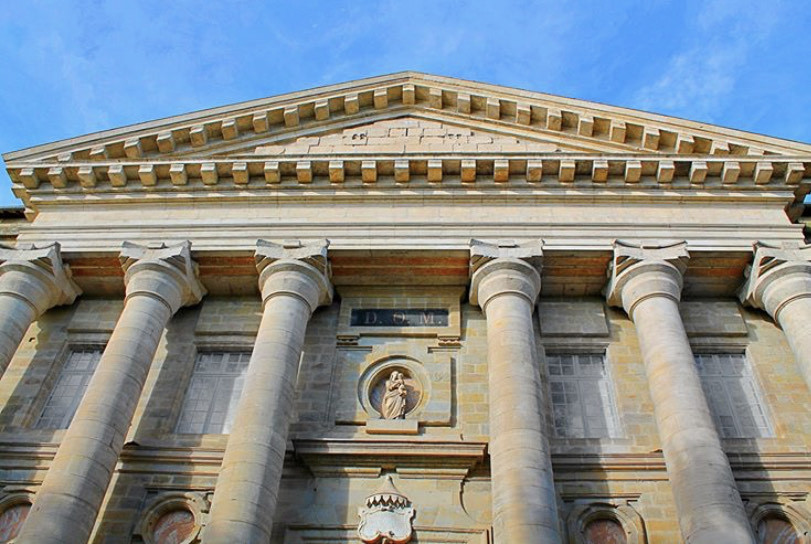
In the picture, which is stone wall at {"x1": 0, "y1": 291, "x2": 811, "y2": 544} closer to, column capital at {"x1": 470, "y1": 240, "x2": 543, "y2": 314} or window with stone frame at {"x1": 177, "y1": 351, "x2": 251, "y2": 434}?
window with stone frame at {"x1": 177, "y1": 351, "x2": 251, "y2": 434}

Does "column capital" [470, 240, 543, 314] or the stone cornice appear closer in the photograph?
"column capital" [470, 240, 543, 314]

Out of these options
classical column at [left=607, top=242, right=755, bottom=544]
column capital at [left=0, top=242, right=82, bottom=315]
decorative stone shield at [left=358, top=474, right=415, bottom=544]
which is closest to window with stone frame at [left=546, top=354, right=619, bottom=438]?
classical column at [left=607, top=242, right=755, bottom=544]

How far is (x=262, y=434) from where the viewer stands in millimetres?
13273

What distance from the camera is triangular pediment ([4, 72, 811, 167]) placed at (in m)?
18.3

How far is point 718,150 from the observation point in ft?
59.1

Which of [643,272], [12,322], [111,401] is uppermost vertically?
[643,272]

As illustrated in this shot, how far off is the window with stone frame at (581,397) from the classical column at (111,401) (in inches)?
327

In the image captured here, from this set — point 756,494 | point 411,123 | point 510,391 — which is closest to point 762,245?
point 756,494

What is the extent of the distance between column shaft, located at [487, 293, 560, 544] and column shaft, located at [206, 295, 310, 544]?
150 inches

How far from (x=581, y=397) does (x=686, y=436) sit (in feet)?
9.75

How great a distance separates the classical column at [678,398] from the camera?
1189 cm

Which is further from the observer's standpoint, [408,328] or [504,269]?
[408,328]

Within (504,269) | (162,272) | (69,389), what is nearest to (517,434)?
(504,269)

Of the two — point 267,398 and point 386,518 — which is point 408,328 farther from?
point 386,518
